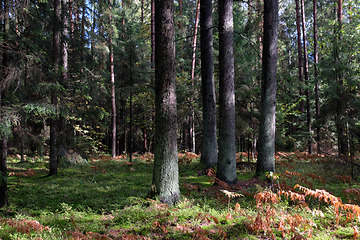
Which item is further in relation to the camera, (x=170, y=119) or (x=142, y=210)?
(x=170, y=119)

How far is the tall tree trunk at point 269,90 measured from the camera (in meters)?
7.54

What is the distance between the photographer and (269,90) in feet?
24.7

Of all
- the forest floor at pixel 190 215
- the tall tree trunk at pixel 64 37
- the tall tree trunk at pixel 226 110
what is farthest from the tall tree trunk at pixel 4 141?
the tall tree trunk at pixel 226 110

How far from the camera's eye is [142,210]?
15.5ft

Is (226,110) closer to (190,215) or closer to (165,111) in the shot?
(165,111)

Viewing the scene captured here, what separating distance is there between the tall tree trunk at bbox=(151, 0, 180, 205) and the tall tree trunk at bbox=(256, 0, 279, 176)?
367 centimetres

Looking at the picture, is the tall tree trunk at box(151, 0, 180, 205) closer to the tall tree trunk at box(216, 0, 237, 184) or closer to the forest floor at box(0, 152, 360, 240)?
the forest floor at box(0, 152, 360, 240)

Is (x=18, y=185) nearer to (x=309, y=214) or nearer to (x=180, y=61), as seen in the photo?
(x=309, y=214)

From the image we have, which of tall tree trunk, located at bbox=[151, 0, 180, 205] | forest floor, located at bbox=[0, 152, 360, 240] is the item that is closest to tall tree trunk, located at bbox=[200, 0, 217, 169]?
forest floor, located at bbox=[0, 152, 360, 240]

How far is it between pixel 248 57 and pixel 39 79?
8846 millimetres

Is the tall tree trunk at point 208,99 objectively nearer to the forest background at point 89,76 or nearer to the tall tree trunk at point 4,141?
the forest background at point 89,76

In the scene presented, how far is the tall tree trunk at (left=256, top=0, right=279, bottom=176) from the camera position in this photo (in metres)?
7.54

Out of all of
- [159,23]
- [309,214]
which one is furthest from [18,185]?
[309,214]

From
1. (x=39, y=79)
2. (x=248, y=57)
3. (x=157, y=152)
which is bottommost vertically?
(x=157, y=152)
